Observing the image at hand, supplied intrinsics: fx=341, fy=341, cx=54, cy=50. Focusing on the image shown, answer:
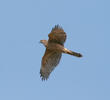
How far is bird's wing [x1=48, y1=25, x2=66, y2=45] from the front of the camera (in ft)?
50.3

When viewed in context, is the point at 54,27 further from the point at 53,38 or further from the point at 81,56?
the point at 81,56

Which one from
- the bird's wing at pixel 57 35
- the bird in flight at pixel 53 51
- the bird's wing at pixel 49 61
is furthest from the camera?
the bird's wing at pixel 49 61

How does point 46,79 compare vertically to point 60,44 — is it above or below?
below

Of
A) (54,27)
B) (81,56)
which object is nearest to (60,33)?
(54,27)

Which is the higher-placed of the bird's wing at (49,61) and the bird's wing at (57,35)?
the bird's wing at (57,35)

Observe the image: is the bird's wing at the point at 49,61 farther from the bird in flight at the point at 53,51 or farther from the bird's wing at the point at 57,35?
Answer: the bird's wing at the point at 57,35

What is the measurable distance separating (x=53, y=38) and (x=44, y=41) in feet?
1.65

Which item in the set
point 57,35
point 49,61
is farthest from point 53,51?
point 57,35

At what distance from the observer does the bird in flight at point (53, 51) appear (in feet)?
A: 51.0

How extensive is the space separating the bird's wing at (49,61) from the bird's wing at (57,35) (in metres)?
Answer: 0.62

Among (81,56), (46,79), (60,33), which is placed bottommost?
(46,79)

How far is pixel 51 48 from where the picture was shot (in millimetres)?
15836

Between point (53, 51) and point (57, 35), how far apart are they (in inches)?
35.1

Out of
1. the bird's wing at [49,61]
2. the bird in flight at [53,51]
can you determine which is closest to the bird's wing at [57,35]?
the bird in flight at [53,51]
